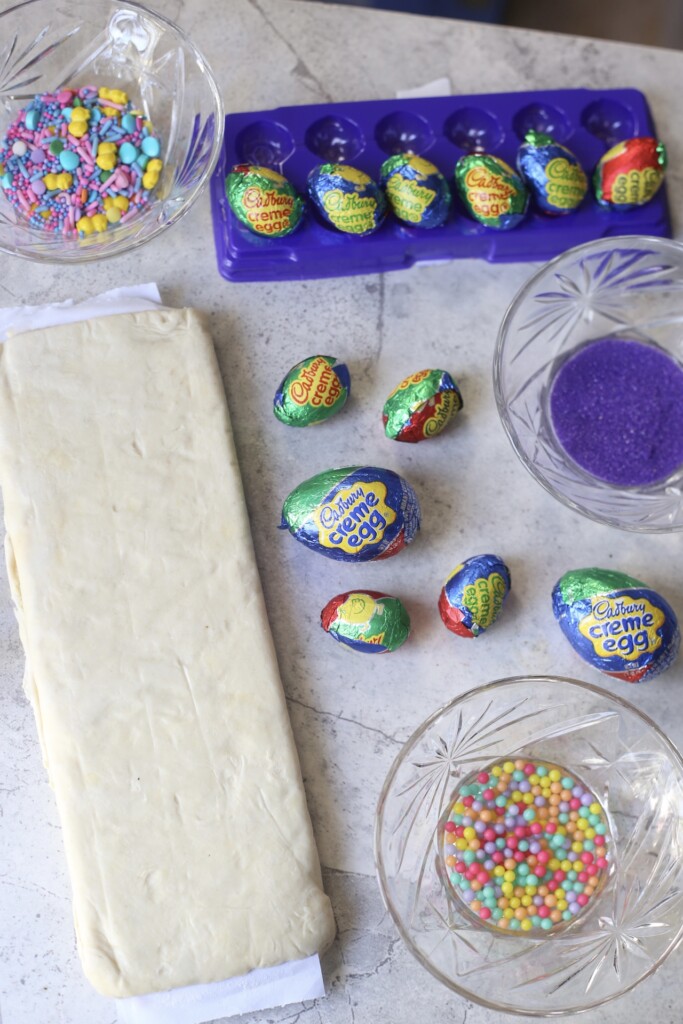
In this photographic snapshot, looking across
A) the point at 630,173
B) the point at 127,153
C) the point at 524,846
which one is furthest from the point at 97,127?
the point at 524,846

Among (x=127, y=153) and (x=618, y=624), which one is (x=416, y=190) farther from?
(x=618, y=624)

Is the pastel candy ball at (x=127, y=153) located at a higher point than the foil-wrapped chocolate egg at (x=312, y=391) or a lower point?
higher

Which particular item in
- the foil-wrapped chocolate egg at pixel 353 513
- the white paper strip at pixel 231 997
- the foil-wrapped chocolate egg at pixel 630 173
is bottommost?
the white paper strip at pixel 231 997

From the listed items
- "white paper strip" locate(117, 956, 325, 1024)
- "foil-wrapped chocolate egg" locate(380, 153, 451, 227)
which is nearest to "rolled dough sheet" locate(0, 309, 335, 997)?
"white paper strip" locate(117, 956, 325, 1024)

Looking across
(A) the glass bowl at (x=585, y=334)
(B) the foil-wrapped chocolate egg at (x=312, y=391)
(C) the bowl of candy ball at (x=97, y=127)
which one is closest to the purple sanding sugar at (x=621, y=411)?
(A) the glass bowl at (x=585, y=334)

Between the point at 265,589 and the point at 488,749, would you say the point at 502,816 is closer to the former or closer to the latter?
the point at 488,749

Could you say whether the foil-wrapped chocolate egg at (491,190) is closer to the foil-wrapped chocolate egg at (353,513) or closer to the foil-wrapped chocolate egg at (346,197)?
the foil-wrapped chocolate egg at (346,197)

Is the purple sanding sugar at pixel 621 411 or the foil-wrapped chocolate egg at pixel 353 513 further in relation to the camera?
the purple sanding sugar at pixel 621 411
